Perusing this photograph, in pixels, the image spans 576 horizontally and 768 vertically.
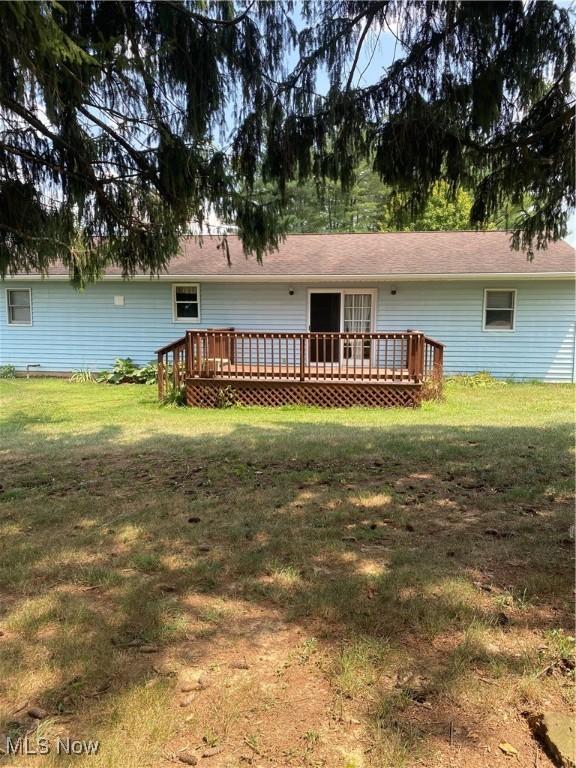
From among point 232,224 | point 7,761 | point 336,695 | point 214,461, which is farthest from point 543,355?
point 7,761

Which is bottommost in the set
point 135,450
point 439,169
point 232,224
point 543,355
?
point 135,450

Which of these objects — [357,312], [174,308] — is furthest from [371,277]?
[174,308]

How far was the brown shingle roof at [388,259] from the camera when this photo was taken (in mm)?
11797

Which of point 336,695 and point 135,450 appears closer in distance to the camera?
point 336,695

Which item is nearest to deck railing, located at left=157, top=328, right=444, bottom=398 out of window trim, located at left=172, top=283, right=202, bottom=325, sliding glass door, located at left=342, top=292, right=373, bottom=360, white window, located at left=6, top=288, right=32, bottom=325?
sliding glass door, located at left=342, top=292, right=373, bottom=360

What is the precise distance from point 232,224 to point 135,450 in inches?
128

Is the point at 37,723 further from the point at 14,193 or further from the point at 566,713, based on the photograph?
the point at 14,193

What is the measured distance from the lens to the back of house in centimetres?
1201

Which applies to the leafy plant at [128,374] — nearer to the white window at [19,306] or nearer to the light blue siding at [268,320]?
the light blue siding at [268,320]

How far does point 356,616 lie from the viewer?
2.43 metres

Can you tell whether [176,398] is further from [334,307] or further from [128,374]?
[334,307]

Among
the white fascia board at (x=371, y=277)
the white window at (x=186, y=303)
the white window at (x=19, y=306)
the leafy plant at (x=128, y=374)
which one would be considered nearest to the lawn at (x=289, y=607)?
the white fascia board at (x=371, y=277)

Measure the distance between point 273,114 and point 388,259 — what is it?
378 inches

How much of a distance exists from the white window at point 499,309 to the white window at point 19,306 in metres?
11.9
